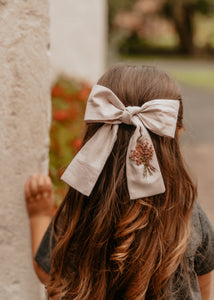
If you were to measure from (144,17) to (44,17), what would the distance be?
3590 centimetres

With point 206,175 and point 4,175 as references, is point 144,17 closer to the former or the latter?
point 206,175

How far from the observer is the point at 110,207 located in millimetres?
1586

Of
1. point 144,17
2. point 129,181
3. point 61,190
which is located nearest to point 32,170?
point 129,181

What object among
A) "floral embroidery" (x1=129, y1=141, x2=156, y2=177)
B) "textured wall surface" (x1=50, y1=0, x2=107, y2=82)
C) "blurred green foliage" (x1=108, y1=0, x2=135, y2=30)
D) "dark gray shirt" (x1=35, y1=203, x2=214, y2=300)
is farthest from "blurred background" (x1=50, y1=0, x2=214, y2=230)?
"blurred green foliage" (x1=108, y1=0, x2=135, y2=30)

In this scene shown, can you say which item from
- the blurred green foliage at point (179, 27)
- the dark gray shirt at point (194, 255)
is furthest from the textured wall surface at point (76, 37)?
the blurred green foliage at point (179, 27)

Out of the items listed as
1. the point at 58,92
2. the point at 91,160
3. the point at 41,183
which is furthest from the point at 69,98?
the point at 91,160

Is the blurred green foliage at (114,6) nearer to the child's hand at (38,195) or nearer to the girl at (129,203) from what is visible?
the child's hand at (38,195)

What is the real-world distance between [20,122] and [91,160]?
0.42m

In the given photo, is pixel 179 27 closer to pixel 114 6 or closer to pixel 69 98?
pixel 114 6

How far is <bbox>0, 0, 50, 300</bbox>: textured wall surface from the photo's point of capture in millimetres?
1730

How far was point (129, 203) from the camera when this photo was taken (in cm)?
160

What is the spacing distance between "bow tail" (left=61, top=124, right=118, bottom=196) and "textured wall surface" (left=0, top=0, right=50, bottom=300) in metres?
0.36

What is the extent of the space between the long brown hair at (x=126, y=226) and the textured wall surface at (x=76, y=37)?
Result: 4.37 m

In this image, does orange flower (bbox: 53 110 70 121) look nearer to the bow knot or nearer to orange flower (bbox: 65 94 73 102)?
orange flower (bbox: 65 94 73 102)
